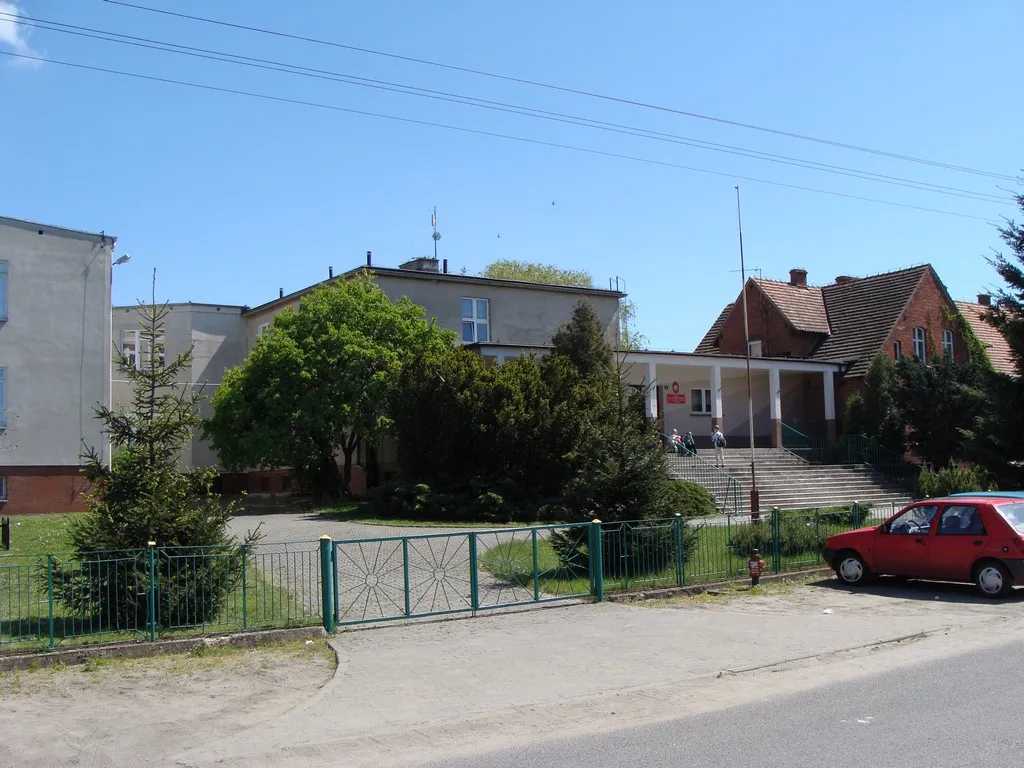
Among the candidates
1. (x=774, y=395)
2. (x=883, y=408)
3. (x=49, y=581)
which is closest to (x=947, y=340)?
(x=883, y=408)

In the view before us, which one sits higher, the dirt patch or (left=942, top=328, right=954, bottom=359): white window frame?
(left=942, top=328, right=954, bottom=359): white window frame

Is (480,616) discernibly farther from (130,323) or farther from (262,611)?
(130,323)

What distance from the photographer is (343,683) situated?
9148 mm

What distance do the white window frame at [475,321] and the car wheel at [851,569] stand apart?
2314 cm

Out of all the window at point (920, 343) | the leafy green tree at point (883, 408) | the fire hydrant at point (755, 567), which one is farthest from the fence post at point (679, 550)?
the window at point (920, 343)

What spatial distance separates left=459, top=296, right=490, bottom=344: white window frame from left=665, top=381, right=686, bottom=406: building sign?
8.24 metres

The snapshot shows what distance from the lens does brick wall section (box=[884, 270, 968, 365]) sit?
134ft

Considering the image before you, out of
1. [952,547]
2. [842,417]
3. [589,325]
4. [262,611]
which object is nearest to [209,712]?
[262,611]

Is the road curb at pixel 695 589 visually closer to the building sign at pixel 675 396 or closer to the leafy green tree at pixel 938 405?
the leafy green tree at pixel 938 405

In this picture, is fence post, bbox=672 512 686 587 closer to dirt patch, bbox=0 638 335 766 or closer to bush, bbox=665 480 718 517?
dirt patch, bbox=0 638 335 766

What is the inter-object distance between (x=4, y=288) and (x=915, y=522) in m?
27.3

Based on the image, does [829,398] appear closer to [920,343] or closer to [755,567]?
[920,343]

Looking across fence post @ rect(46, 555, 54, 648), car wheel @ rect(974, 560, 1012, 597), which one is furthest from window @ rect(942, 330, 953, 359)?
fence post @ rect(46, 555, 54, 648)

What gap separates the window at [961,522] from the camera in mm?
13727
